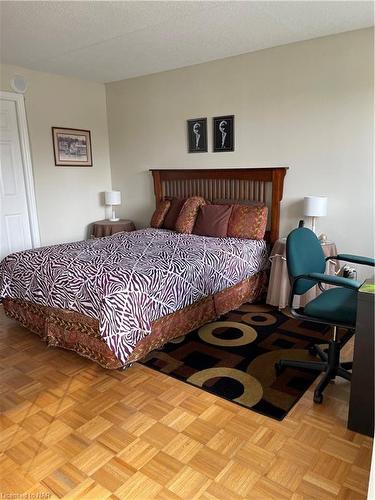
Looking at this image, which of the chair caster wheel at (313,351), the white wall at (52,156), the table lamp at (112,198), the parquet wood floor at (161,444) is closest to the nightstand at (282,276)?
the chair caster wheel at (313,351)

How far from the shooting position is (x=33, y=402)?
2246 mm

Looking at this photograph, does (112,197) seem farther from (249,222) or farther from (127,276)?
(127,276)

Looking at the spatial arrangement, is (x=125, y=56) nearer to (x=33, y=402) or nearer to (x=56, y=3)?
(x=56, y=3)

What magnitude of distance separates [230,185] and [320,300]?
7.17ft

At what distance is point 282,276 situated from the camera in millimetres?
3535

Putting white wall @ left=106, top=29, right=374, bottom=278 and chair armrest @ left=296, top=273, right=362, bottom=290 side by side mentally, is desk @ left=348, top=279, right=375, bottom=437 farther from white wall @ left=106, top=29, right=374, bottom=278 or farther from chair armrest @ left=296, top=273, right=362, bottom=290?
white wall @ left=106, top=29, right=374, bottom=278

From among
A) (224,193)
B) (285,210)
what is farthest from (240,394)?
(224,193)

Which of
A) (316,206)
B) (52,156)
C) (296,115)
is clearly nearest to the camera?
(316,206)

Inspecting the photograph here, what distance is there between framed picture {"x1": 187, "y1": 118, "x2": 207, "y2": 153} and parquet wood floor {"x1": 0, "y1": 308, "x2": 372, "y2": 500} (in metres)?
2.85

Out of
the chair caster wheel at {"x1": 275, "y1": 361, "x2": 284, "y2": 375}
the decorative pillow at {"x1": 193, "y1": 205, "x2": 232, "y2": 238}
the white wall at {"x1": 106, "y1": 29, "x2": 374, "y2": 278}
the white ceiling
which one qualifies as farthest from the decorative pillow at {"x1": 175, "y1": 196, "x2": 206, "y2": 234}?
the chair caster wheel at {"x1": 275, "y1": 361, "x2": 284, "y2": 375}

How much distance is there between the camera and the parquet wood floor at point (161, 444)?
1.62m

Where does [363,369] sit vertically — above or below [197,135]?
below

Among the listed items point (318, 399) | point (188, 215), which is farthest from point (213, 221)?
point (318, 399)

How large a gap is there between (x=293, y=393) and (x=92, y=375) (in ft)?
4.40
